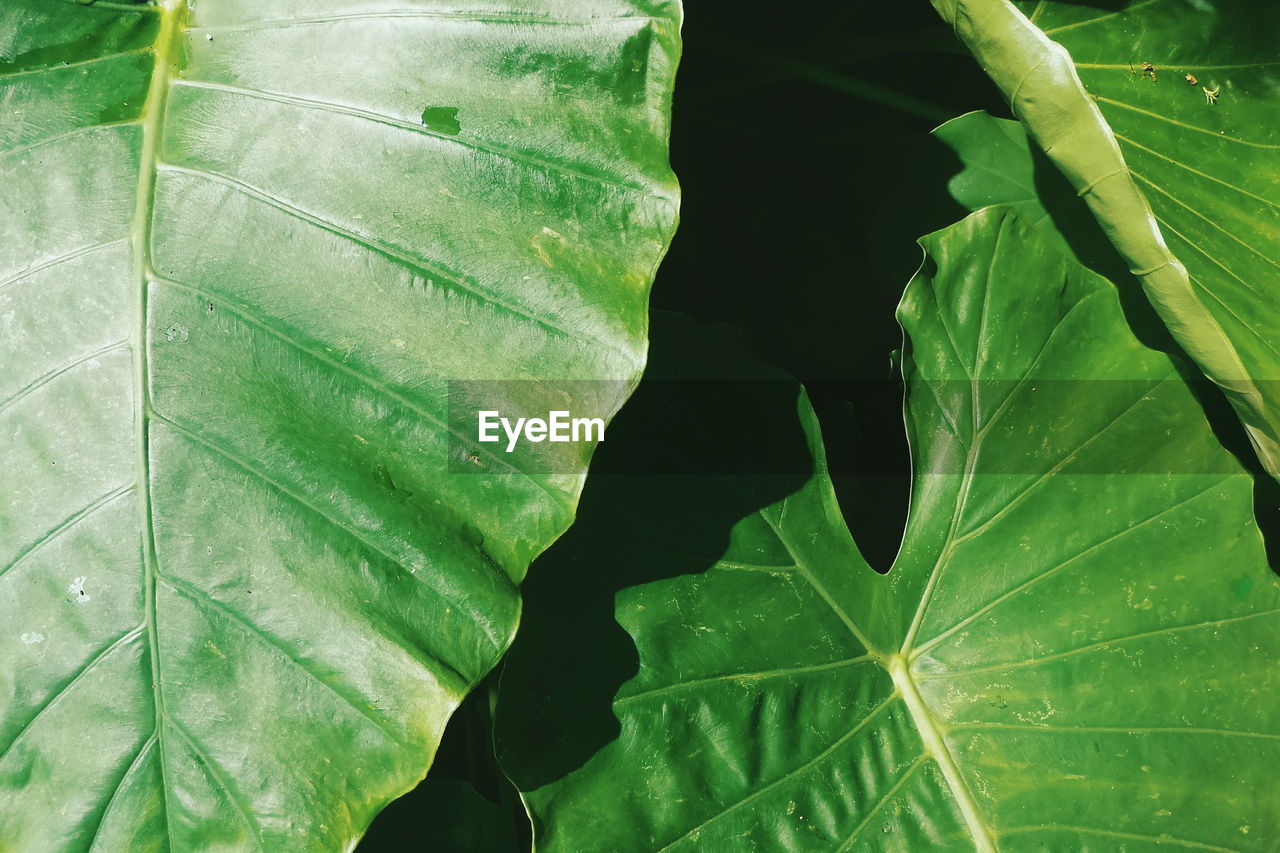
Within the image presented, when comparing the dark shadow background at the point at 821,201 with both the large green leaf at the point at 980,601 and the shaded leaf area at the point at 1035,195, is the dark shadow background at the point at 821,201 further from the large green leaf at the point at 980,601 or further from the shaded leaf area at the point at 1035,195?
the large green leaf at the point at 980,601

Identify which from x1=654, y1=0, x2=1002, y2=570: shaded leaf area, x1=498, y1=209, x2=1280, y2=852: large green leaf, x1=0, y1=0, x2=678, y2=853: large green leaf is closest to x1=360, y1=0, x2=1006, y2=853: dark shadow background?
x1=654, y1=0, x2=1002, y2=570: shaded leaf area

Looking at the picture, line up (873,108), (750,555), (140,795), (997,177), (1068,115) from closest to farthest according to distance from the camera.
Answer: (140,795) < (1068,115) < (750,555) < (997,177) < (873,108)

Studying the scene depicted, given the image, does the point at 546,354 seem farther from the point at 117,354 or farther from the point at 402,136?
the point at 117,354

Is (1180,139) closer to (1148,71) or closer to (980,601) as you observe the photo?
(1148,71)

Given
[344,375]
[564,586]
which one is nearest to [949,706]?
[564,586]

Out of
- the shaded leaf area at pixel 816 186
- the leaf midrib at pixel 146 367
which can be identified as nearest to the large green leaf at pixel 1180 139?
the shaded leaf area at pixel 816 186

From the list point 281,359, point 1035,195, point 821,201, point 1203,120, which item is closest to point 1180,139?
point 1203,120

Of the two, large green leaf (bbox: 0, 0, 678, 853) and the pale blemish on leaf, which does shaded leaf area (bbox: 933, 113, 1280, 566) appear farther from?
the pale blemish on leaf
